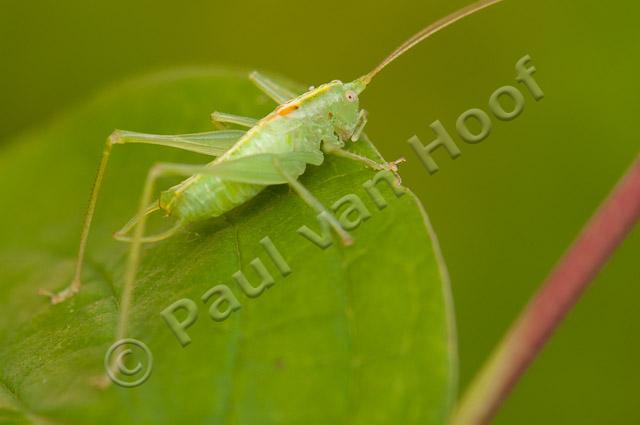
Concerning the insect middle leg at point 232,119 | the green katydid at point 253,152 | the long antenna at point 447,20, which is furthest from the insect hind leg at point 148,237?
the long antenna at point 447,20

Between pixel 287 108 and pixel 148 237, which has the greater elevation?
pixel 287 108

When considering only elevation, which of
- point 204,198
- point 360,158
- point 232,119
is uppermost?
point 232,119

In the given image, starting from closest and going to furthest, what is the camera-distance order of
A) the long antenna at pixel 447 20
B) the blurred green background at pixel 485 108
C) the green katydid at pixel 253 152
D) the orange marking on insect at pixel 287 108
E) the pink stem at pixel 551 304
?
the pink stem at pixel 551 304
the long antenna at pixel 447 20
the green katydid at pixel 253 152
the orange marking on insect at pixel 287 108
the blurred green background at pixel 485 108

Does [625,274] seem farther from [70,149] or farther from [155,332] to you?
[70,149]

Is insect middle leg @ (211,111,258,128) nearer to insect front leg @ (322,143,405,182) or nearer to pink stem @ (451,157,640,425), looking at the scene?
insect front leg @ (322,143,405,182)

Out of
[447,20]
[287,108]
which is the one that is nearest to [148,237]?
[287,108]

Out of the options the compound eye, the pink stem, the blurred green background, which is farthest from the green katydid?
the pink stem

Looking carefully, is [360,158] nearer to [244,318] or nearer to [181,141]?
[181,141]

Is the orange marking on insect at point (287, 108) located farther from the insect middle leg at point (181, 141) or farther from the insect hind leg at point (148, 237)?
the insect hind leg at point (148, 237)
